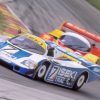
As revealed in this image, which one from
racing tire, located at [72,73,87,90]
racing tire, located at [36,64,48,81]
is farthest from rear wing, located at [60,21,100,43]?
racing tire, located at [36,64,48,81]

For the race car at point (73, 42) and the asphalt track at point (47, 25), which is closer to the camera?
the asphalt track at point (47, 25)

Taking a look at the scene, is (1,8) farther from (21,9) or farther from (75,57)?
(75,57)

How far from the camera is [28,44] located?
53.0 ft

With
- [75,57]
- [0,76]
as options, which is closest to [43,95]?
[0,76]

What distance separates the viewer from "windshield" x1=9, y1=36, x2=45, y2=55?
16.0 m

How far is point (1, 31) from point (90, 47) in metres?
3.68

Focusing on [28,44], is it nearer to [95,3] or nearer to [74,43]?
[74,43]

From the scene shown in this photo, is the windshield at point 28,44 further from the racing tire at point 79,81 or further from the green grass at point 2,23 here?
the green grass at point 2,23

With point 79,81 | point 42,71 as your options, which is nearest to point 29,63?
point 42,71

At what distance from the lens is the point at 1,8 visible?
2617 cm

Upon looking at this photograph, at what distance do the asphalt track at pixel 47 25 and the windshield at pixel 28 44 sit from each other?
96cm

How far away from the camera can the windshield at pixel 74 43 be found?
2245 cm

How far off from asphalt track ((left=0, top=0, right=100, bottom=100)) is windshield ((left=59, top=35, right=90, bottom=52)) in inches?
99.7

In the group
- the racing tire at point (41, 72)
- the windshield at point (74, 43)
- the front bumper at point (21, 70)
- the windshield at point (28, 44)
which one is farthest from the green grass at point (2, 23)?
the front bumper at point (21, 70)
